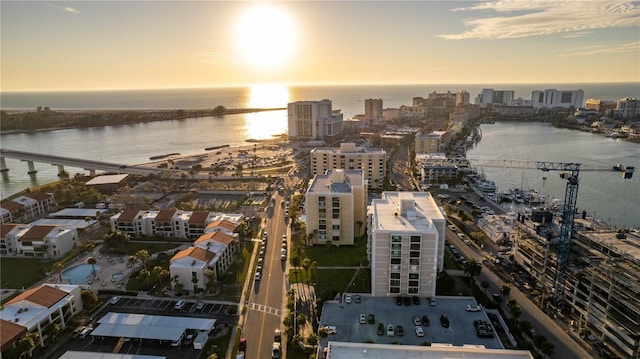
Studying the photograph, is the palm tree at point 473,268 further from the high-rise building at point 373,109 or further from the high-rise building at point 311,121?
the high-rise building at point 373,109

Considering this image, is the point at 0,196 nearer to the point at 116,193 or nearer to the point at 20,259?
the point at 116,193

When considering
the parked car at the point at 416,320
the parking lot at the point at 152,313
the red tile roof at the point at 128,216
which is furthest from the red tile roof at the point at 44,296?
the parked car at the point at 416,320

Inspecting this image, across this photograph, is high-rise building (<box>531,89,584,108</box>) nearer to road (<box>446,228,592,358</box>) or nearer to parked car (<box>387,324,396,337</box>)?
road (<box>446,228,592,358</box>)

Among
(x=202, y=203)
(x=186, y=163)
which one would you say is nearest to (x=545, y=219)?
(x=202, y=203)

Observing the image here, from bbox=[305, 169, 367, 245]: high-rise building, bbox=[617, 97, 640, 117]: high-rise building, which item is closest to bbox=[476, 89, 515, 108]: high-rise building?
bbox=[617, 97, 640, 117]: high-rise building

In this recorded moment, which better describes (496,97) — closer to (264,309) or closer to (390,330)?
(390,330)

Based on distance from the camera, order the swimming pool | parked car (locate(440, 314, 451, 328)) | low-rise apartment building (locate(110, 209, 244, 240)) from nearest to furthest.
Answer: parked car (locate(440, 314, 451, 328))
the swimming pool
low-rise apartment building (locate(110, 209, 244, 240))
